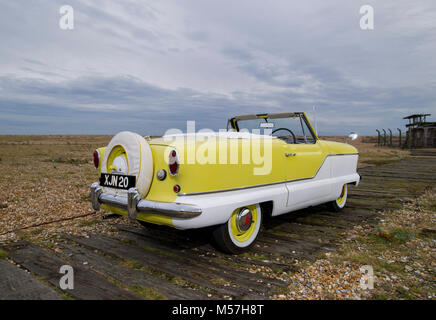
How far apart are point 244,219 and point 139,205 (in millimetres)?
1159

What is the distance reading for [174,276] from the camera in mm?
2736

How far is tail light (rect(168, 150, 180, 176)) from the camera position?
9.14ft

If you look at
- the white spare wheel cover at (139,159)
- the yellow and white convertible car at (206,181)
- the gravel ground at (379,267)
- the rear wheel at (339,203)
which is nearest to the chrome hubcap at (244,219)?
the yellow and white convertible car at (206,181)

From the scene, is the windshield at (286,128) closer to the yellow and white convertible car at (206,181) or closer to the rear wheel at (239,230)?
the yellow and white convertible car at (206,181)

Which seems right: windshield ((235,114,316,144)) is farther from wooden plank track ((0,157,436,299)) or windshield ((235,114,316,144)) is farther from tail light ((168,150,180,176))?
tail light ((168,150,180,176))

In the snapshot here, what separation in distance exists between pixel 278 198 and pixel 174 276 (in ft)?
5.04

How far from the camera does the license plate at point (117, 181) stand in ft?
10.0

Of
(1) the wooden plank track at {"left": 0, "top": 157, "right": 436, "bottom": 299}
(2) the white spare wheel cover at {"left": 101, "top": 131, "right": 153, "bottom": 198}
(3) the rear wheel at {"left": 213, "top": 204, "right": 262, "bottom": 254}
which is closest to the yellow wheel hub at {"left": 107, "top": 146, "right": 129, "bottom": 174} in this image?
(2) the white spare wheel cover at {"left": 101, "top": 131, "right": 153, "bottom": 198}

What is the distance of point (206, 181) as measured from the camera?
2.85 m

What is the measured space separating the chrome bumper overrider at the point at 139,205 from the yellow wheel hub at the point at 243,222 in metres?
0.66

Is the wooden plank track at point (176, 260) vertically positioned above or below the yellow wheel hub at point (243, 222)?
below
